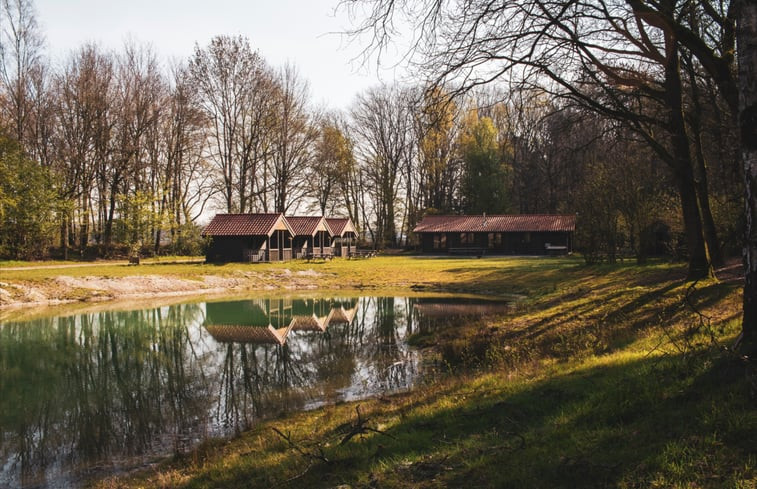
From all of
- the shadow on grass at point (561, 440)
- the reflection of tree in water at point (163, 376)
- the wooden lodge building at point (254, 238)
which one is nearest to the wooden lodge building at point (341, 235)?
the wooden lodge building at point (254, 238)

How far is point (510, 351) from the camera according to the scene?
10.5 metres

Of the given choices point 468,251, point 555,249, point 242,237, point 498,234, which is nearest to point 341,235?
point 468,251

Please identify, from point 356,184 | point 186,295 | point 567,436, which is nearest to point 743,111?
point 567,436

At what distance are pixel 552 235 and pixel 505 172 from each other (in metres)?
9.50

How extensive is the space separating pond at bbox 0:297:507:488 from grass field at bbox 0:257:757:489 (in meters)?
1.18

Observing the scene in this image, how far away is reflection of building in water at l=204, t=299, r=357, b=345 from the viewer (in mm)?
16859

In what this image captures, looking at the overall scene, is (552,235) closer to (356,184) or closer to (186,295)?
(356,184)

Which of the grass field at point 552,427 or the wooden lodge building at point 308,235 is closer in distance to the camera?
the grass field at point 552,427

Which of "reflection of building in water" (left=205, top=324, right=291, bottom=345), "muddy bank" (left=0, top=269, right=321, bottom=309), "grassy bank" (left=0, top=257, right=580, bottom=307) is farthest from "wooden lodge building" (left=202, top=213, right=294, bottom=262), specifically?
"reflection of building in water" (left=205, top=324, right=291, bottom=345)

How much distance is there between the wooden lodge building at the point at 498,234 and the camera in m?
46.3

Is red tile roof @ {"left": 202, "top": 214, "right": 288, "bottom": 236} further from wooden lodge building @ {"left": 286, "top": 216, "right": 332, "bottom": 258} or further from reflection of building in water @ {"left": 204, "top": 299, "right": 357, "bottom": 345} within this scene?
reflection of building in water @ {"left": 204, "top": 299, "right": 357, "bottom": 345}

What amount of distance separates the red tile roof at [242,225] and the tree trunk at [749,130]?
35.1 meters

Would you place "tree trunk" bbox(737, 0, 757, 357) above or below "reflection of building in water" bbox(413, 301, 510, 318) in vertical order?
above

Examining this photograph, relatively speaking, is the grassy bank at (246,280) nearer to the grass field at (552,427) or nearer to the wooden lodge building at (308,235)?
the wooden lodge building at (308,235)
